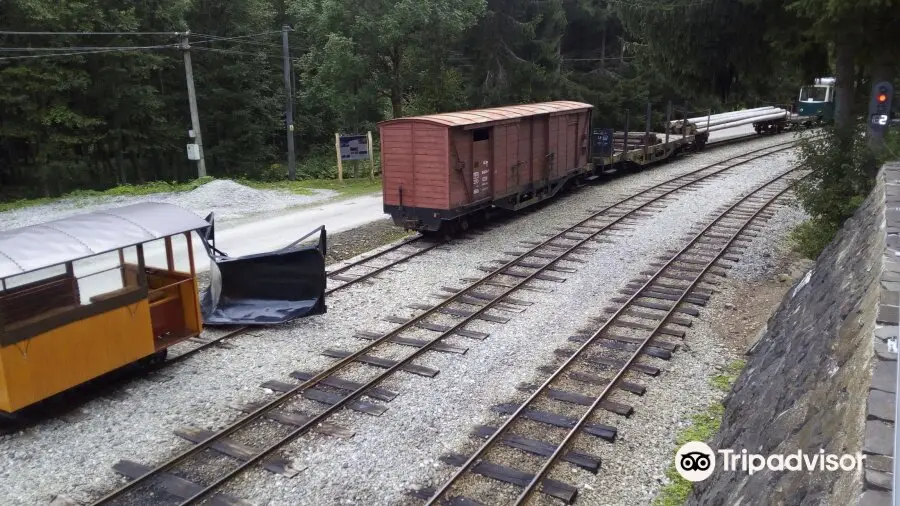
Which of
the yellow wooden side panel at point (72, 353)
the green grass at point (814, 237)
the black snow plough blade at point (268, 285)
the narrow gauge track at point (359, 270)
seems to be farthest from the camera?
the green grass at point (814, 237)

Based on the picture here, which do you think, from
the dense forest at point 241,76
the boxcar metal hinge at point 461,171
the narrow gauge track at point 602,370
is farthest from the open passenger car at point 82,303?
the dense forest at point 241,76

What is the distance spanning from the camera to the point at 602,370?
8.99 m

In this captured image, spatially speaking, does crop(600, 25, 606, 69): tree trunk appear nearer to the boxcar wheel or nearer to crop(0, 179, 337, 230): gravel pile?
crop(0, 179, 337, 230): gravel pile

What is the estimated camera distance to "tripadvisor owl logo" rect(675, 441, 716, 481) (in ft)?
20.9

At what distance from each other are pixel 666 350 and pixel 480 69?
2346cm

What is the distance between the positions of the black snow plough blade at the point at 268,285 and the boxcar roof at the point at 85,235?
191 cm

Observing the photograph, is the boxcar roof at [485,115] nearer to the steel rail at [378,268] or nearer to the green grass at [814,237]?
the steel rail at [378,268]

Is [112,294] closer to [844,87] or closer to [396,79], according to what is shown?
[844,87]

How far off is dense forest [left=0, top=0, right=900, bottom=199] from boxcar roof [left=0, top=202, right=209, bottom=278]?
41.5 feet

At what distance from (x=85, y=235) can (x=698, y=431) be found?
7.82 m

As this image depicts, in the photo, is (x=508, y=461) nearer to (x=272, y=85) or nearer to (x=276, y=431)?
(x=276, y=431)

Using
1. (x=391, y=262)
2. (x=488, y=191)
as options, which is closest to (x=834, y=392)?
(x=391, y=262)

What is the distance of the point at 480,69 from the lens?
100 ft

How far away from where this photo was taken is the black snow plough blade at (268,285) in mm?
11008
